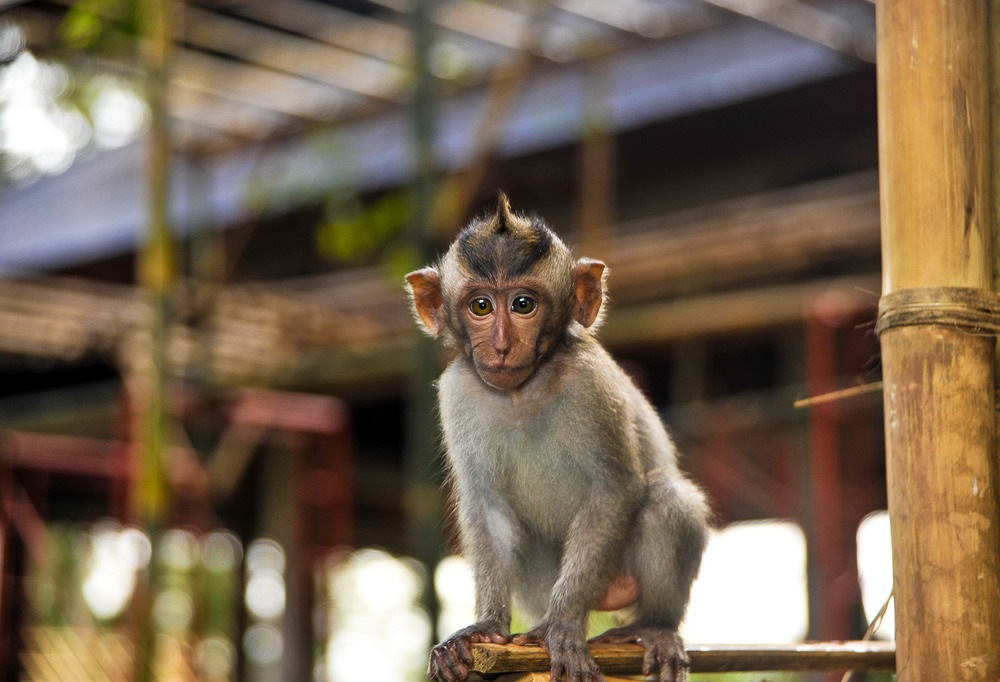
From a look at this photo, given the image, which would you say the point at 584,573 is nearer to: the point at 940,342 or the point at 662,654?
the point at 662,654

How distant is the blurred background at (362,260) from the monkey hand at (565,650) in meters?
3.27

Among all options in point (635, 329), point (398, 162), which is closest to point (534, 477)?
point (635, 329)

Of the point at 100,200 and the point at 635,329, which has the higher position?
the point at 100,200

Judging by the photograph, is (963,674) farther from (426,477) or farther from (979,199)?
(426,477)

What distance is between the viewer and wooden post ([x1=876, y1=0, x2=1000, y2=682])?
304 centimetres

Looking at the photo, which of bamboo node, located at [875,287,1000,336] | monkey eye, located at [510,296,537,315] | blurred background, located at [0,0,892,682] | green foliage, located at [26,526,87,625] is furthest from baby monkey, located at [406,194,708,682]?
green foliage, located at [26,526,87,625]

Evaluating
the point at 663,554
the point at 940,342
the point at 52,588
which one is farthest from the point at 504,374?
the point at 52,588

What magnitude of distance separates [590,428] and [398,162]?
8038 millimetres

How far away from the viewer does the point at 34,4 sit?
8.48m

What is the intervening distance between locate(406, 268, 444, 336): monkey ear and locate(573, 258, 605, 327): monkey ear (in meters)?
0.53

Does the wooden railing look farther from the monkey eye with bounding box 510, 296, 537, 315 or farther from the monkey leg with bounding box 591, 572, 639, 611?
the monkey eye with bounding box 510, 296, 537, 315

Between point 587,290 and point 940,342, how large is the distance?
147 centimetres

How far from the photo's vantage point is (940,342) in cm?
312

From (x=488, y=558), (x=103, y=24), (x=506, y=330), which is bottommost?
(x=488, y=558)
